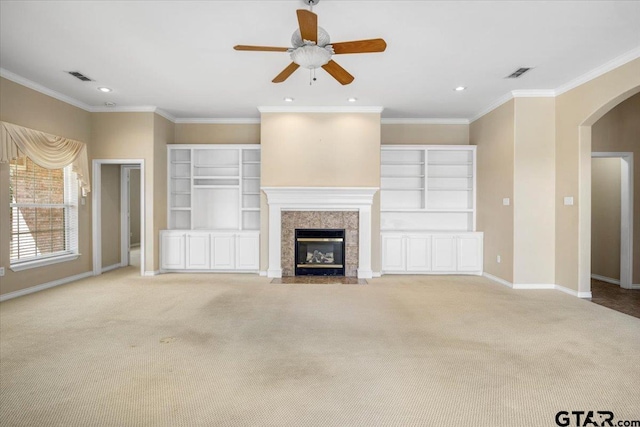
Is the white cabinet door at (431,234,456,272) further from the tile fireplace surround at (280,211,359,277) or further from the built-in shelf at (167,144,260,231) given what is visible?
the built-in shelf at (167,144,260,231)

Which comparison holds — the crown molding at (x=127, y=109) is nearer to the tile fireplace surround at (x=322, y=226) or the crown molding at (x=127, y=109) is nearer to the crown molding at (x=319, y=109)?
the crown molding at (x=319, y=109)

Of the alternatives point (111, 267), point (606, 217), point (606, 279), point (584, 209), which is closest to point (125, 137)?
point (111, 267)

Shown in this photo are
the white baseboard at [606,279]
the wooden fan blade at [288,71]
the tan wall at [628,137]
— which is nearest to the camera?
the wooden fan blade at [288,71]

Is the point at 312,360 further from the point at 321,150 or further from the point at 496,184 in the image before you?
the point at 496,184

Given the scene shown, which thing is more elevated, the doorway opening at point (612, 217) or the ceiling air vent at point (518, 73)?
the ceiling air vent at point (518, 73)

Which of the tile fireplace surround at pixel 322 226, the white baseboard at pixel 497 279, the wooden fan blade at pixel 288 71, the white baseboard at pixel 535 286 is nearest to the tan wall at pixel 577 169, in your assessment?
the white baseboard at pixel 535 286

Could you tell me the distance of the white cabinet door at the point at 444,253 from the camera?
20.8 feet

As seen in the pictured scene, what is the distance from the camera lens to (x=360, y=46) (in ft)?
9.26

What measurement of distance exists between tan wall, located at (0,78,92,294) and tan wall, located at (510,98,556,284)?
A: 706cm

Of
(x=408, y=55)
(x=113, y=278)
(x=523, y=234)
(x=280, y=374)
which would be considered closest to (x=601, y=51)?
(x=408, y=55)

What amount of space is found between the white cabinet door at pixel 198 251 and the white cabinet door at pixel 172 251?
0.13m

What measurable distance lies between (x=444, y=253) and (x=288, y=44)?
4495 mm

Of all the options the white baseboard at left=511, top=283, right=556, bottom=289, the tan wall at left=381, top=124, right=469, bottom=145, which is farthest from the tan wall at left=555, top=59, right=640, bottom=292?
the tan wall at left=381, top=124, right=469, bottom=145

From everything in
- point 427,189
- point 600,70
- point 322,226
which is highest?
point 600,70
